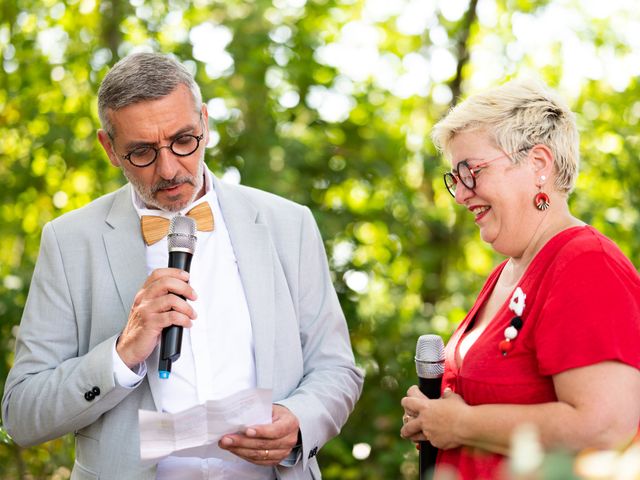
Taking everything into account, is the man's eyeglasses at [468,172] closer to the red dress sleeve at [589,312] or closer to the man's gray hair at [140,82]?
the red dress sleeve at [589,312]

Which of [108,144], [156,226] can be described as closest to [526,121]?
[156,226]

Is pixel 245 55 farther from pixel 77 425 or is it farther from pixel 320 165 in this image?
pixel 77 425

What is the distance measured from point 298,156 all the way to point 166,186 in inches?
98.3

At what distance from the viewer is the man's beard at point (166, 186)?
300cm

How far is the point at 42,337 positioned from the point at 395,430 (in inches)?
128

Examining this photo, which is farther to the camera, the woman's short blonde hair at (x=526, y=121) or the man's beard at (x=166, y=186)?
the man's beard at (x=166, y=186)

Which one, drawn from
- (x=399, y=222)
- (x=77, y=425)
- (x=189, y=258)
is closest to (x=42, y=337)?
(x=77, y=425)

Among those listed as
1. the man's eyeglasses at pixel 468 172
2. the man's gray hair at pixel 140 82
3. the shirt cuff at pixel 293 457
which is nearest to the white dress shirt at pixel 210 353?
the shirt cuff at pixel 293 457

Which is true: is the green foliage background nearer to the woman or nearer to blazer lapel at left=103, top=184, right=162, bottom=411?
blazer lapel at left=103, top=184, right=162, bottom=411

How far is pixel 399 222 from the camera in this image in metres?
5.95

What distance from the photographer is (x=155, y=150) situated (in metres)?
2.98

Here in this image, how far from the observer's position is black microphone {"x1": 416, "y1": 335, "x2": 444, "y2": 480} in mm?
2701

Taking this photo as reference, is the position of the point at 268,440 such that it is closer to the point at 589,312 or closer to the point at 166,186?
the point at 166,186

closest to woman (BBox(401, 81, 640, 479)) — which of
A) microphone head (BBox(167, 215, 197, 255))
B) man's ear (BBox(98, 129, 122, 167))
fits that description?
microphone head (BBox(167, 215, 197, 255))
